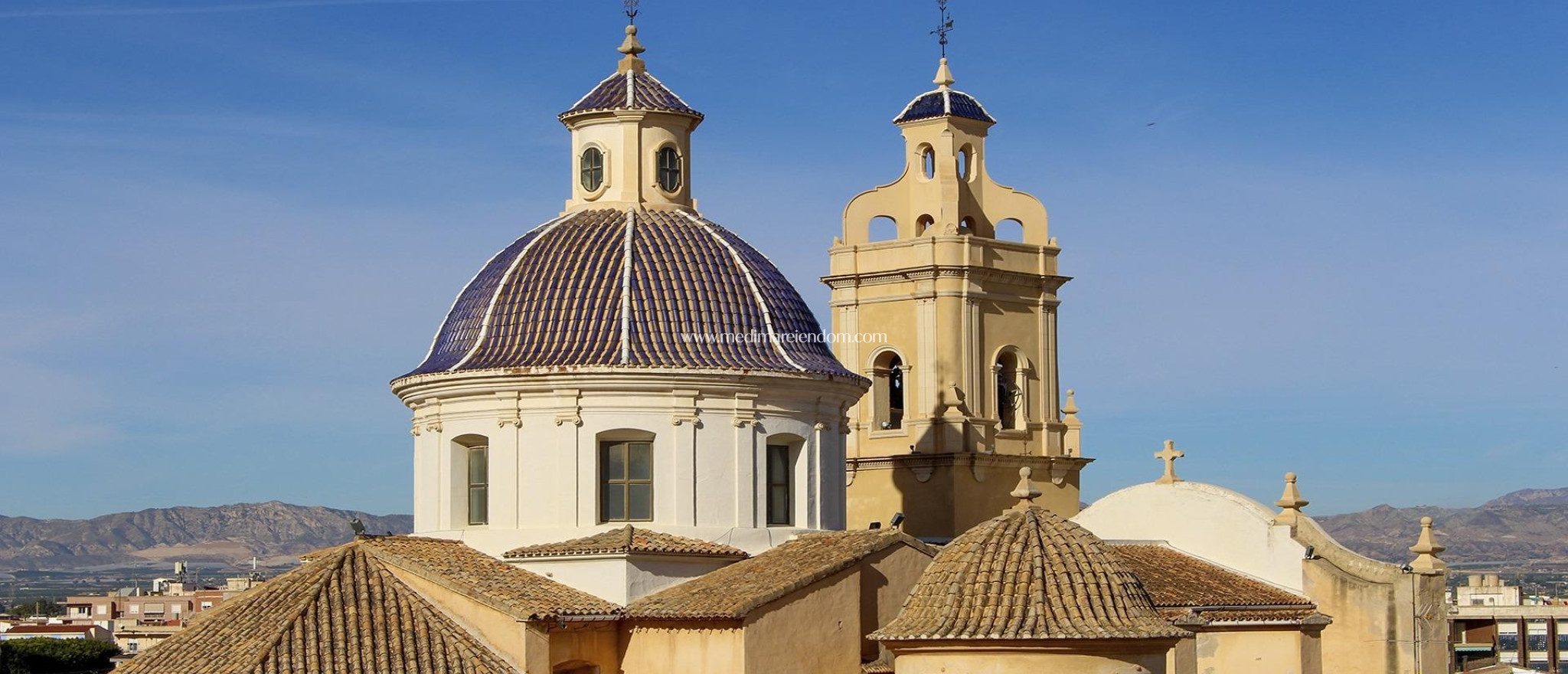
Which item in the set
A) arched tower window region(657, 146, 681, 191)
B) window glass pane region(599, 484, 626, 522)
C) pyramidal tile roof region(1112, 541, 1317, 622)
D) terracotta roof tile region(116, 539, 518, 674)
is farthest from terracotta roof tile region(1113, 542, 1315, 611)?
terracotta roof tile region(116, 539, 518, 674)

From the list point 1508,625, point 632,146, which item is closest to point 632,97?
point 632,146

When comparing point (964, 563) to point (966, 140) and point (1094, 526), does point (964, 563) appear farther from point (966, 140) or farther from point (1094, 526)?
point (966, 140)

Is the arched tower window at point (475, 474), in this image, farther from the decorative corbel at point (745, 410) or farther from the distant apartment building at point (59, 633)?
the distant apartment building at point (59, 633)

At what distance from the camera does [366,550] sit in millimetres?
28328

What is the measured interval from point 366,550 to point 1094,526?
1473 cm

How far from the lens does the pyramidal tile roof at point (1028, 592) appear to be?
2345cm

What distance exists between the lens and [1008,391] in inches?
1729

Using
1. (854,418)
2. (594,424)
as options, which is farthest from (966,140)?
(594,424)

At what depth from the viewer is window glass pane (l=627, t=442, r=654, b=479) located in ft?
101

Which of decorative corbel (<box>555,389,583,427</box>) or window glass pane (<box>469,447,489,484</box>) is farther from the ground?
decorative corbel (<box>555,389,583,427</box>)

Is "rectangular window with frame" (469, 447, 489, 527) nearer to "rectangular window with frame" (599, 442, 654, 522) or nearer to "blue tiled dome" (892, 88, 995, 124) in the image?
"rectangular window with frame" (599, 442, 654, 522)

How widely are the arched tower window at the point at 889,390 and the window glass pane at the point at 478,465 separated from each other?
501 inches

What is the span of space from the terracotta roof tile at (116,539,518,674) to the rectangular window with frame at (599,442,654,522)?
370 cm

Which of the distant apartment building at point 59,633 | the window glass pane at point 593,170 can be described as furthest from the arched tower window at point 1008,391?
the distant apartment building at point 59,633
